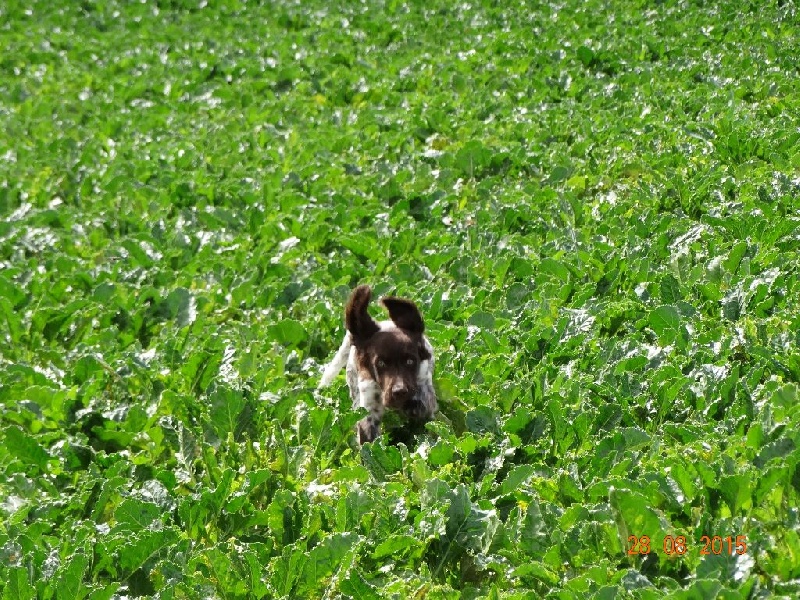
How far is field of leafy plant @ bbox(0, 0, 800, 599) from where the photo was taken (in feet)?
15.1

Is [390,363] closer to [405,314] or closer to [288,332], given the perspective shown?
[405,314]

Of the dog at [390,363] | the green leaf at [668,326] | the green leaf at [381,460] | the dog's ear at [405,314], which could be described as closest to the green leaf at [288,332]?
the dog at [390,363]

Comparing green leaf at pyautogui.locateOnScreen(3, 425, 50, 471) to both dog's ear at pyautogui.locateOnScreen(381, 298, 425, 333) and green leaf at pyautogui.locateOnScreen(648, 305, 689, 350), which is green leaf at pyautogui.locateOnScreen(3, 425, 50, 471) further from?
green leaf at pyautogui.locateOnScreen(648, 305, 689, 350)

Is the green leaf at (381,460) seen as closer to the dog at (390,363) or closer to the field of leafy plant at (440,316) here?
the field of leafy plant at (440,316)

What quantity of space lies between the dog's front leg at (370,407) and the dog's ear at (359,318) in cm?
24

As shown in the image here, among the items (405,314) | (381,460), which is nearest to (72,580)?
(381,460)

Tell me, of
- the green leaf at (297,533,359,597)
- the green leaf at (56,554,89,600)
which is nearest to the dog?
the green leaf at (297,533,359,597)

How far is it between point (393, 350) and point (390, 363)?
7 cm

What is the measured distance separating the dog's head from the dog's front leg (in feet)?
0.17

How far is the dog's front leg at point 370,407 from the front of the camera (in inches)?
221
